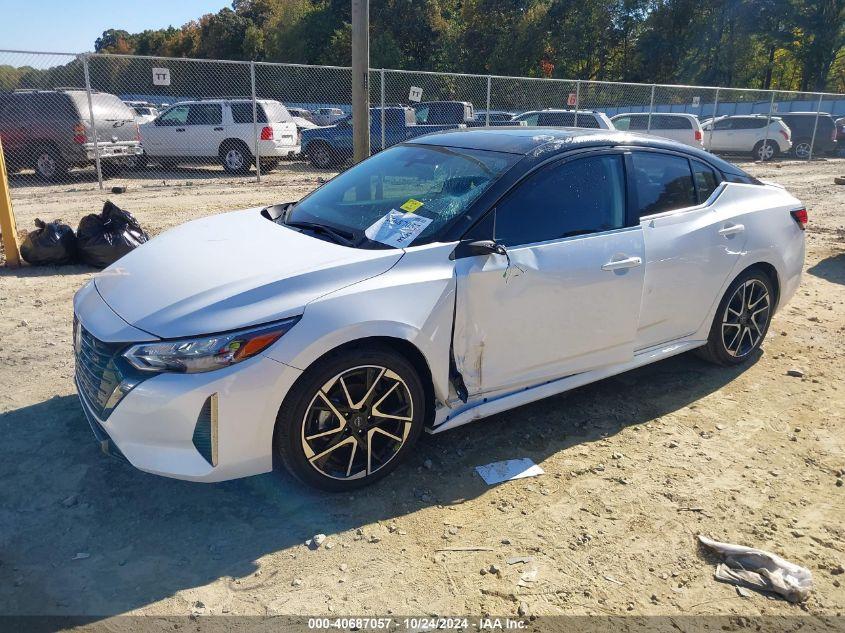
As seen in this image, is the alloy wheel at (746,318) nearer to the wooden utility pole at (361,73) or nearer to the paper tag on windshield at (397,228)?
the paper tag on windshield at (397,228)

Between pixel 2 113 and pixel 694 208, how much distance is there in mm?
14180

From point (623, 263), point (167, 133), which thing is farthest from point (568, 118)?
point (623, 263)

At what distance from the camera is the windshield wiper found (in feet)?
11.3

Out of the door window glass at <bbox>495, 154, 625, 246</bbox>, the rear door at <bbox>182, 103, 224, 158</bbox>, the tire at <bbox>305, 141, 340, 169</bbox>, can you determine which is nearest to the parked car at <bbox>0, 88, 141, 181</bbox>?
the rear door at <bbox>182, 103, 224, 158</bbox>

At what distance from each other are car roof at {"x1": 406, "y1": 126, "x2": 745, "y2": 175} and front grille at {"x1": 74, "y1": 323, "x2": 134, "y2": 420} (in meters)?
→ 2.28

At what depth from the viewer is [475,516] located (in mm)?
3123

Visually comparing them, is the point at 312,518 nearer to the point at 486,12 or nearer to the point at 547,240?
the point at 547,240

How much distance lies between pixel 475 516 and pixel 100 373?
1.83 metres

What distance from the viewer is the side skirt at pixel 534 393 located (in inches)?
133

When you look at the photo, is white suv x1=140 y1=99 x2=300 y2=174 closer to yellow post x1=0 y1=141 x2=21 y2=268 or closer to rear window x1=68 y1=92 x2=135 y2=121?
rear window x1=68 y1=92 x2=135 y2=121

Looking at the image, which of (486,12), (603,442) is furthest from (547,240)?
(486,12)

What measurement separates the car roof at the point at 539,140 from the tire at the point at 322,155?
13.9 m

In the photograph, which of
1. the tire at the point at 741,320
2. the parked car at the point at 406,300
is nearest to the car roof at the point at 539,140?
the parked car at the point at 406,300

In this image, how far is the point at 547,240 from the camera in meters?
3.59
